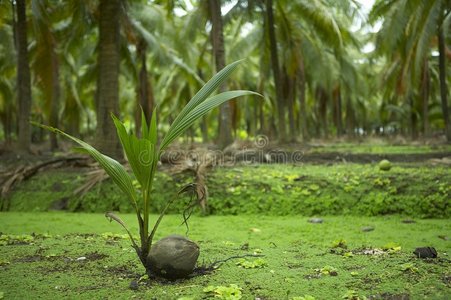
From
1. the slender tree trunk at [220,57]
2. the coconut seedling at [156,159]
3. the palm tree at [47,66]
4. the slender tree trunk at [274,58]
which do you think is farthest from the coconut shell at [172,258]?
the slender tree trunk at [274,58]

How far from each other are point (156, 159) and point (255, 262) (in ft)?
4.11

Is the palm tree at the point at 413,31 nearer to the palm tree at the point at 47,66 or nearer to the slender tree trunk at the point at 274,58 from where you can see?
the slender tree trunk at the point at 274,58

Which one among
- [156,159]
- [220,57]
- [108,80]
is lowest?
[156,159]

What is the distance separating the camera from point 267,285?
326cm

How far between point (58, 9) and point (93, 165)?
5.31 m

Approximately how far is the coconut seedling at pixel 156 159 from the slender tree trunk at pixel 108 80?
18.8ft

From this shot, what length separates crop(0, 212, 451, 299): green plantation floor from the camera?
3.13m

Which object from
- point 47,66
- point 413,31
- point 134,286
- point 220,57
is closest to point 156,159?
point 134,286

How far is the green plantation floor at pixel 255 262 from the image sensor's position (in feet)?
10.3

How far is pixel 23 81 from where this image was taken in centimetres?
1065

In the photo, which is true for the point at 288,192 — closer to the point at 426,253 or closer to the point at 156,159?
the point at 426,253

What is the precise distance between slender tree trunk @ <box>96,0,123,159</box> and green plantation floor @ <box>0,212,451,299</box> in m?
2.92

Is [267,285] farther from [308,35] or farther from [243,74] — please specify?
[243,74]

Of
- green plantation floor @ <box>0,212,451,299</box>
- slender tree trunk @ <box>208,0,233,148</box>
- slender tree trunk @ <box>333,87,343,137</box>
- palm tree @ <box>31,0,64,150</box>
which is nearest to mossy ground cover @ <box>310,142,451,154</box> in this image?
slender tree trunk @ <box>208,0,233,148</box>
